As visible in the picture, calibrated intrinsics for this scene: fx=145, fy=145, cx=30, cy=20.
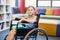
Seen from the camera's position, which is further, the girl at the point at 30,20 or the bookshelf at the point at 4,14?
the bookshelf at the point at 4,14

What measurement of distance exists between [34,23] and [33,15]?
8.0 inches

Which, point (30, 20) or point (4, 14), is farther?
point (4, 14)

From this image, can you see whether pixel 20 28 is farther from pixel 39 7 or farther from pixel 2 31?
pixel 39 7

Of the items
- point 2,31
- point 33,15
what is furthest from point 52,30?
point 33,15

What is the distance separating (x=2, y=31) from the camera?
205 inches

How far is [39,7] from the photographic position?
29.1 ft

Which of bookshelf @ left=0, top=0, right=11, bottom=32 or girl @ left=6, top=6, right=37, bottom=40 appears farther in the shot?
bookshelf @ left=0, top=0, right=11, bottom=32

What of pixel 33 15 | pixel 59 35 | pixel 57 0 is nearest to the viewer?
pixel 33 15

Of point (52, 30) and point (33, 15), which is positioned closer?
point (33, 15)

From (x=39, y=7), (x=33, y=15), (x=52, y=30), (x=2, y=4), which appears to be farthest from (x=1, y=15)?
(x=39, y=7)

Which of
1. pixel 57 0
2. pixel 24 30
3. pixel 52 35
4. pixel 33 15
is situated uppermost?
pixel 57 0

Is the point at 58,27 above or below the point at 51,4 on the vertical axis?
below

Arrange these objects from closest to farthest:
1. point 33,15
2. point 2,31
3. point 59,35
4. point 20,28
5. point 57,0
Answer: point 20,28 < point 33,15 < point 59,35 < point 2,31 < point 57,0

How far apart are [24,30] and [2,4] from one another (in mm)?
2757
